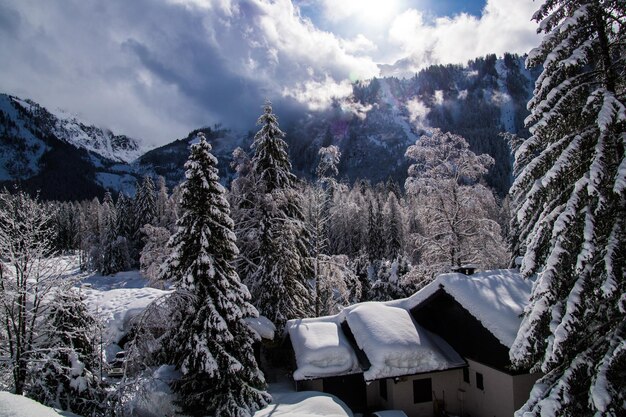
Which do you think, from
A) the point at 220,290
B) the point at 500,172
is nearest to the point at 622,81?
the point at 220,290

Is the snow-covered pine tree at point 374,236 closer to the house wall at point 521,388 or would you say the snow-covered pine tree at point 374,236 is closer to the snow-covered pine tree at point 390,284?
the snow-covered pine tree at point 390,284

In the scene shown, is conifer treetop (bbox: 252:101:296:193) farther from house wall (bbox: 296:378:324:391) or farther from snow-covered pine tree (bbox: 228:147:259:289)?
house wall (bbox: 296:378:324:391)

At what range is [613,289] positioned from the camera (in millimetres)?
6859

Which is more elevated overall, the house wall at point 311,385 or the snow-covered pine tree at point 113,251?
the snow-covered pine tree at point 113,251

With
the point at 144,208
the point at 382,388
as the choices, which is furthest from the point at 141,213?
the point at 382,388

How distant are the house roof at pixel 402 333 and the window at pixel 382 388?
5.40 feet

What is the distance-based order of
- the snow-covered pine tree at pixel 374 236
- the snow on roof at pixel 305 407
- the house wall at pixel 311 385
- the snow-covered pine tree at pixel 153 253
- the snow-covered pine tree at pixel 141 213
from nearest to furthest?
1. the snow on roof at pixel 305 407
2. the house wall at pixel 311 385
3. the snow-covered pine tree at pixel 153 253
4. the snow-covered pine tree at pixel 141 213
5. the snow-covered pine tree at pixel 374 236

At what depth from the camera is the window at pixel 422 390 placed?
57.3 feet

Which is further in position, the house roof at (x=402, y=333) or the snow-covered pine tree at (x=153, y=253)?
the snow-covered pine tree at (x=153, y=253)

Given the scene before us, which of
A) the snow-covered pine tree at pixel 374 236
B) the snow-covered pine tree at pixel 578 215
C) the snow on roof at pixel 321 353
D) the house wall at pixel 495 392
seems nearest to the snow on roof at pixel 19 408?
the snow-covered pine tree at pixel 578 215

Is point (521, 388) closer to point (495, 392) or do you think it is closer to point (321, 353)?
point (495, 392)

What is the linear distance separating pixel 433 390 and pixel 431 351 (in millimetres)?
2181

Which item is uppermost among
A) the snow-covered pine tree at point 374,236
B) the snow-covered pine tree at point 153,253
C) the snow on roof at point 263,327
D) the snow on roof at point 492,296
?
the snow-covered pine tree at point 374,236

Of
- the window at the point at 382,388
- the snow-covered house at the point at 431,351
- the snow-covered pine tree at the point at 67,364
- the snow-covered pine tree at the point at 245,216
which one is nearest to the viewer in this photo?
the snow-covered pine tree at the point at 67,364
